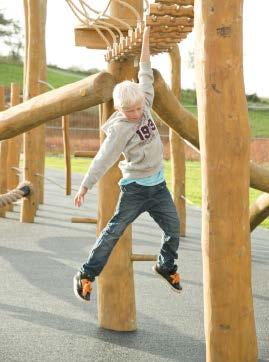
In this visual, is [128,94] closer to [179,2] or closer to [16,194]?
[179,2]

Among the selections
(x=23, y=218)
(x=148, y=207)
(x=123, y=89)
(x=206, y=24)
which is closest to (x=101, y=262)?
(x=148, y=207)

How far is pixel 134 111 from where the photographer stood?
475cm

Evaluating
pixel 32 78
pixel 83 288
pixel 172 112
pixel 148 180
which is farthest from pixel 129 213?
pixel 32 78

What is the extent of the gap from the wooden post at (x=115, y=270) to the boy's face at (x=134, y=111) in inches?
26.8

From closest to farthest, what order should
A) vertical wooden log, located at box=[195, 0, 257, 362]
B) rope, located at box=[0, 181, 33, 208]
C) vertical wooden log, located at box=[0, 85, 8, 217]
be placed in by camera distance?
vertical wooden log, located at box=[195, 0, 257, 362]
rope, located at box=[0, 181, 33, 208]
vertical wooden log, located at box=[0, 85, 8, 217]

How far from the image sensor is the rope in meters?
8.16

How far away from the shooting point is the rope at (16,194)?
26.8 ft

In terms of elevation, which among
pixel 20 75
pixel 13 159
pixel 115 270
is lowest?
pixel 20 75

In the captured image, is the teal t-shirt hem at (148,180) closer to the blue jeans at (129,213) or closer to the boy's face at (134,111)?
the blue jeans at (129,213)

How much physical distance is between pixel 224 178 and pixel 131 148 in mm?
932

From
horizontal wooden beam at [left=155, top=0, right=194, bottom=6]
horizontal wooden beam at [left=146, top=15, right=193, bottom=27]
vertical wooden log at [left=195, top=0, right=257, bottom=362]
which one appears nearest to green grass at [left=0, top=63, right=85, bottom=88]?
horizontal wooden beam at [left=146, top=15, right=193, bottom=27]

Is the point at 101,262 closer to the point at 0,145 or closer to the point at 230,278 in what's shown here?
the point at 230,278

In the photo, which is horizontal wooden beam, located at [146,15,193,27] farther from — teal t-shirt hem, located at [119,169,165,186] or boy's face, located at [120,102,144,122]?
teal t-shirt hem, located at [119,169,165,186]

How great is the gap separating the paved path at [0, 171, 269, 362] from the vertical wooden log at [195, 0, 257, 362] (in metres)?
0.99
